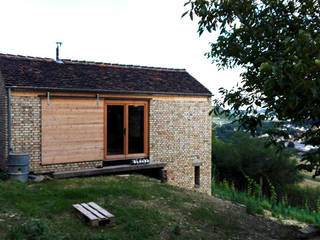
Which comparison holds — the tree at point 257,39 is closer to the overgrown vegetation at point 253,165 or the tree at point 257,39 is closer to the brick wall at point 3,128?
the brick wall at point 3,128

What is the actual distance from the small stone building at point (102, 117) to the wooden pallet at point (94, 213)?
4.26 metres

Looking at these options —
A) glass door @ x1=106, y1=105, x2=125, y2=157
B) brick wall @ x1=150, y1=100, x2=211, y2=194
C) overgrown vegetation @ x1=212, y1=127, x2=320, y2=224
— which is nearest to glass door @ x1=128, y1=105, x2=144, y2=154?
glass door @ x1=106, y1=105, x2=125, y2=157

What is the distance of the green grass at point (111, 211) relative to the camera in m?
6.12

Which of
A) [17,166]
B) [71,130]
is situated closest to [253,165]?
[71,130]

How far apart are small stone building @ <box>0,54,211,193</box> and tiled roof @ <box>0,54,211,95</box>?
0.11 feet

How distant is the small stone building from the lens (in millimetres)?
10766

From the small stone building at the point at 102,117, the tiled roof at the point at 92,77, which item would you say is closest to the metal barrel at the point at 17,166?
the small stone building at the point at 102,117

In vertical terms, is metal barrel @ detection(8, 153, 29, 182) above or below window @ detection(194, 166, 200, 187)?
above

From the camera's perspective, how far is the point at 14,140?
1046 cm

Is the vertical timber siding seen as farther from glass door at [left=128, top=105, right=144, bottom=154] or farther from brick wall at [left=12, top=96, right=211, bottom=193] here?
glass door at [left=128, top=105, right=144, bottom=154]

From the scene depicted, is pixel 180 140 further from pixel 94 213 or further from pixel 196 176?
pixel 94 213

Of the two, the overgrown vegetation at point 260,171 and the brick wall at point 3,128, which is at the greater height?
the brick wall at point 3,128

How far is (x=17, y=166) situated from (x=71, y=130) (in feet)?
7.85

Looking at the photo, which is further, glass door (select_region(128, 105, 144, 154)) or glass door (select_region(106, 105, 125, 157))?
glass door (select_region(128, 105, 144, 154))
